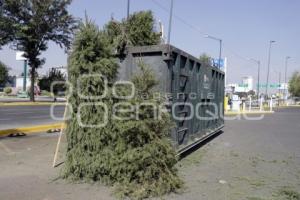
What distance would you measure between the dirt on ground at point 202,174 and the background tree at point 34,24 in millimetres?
23413

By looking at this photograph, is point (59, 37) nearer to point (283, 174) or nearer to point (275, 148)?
point (275, 148)

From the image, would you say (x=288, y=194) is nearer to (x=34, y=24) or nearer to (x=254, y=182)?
(x=254, y=182)

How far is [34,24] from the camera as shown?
35.1m

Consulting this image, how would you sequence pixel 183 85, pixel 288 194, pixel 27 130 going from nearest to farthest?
pixel 288 194 < pixel 183 85 < pixel 27 130

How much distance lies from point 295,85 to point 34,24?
73492mm

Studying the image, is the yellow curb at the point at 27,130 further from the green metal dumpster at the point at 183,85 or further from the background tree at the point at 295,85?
the background tree at the point at 295,85

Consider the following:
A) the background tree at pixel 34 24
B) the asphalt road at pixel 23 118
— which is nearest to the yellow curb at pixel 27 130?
the asphalt road at pixel 23 118

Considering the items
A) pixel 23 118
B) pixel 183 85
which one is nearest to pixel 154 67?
pixel 183 85

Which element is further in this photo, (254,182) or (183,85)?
(183,85)

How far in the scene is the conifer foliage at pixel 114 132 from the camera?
6.51m

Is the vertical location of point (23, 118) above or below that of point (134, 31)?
below

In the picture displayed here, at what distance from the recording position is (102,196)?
6355 millimetres

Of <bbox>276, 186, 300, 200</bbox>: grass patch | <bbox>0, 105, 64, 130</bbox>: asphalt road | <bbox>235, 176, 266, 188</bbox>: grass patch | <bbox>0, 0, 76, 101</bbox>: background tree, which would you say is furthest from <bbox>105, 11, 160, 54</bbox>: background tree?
<bbox>0, 0, 76, 101</bbox>: background tree

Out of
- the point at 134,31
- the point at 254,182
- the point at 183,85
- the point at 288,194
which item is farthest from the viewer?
the point at 134,31
